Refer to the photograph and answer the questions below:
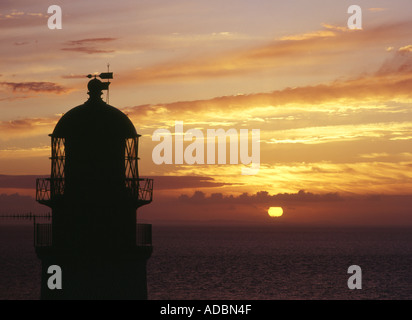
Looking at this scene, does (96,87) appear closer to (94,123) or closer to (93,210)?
(94,123)

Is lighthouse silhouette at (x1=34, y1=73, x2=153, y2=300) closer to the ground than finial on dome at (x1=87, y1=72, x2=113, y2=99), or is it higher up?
closer to the ground

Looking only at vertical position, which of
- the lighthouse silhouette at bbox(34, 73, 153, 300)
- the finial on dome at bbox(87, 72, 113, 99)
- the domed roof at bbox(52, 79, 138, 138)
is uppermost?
the finial on dome at bbox(87, 72, 113, 99)

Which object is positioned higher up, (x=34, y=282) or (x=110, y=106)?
(x=110, y=106)

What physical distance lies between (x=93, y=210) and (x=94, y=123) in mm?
4384

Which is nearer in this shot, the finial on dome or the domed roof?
the domed roof

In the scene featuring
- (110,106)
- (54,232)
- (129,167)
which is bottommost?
(54,232)

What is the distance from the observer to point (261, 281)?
98000 mm

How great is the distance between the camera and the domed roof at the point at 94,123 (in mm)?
35969

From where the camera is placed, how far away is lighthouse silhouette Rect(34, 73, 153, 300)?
35.1 metres

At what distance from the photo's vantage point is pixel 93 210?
3572cm

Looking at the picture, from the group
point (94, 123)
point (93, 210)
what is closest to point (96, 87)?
point (94, 123)

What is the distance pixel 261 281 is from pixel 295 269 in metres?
22.0
